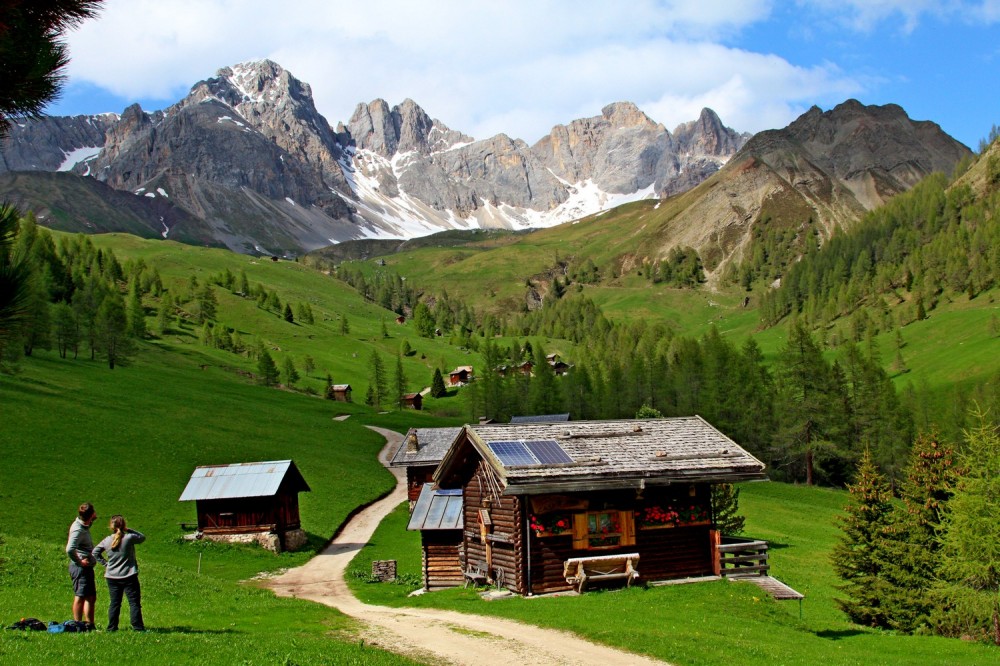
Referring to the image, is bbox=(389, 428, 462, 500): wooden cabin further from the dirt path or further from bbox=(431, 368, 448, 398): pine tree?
bbox=(431, 368, 448, 398): pine tree

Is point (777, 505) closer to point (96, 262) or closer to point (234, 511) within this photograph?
point (234, 511)

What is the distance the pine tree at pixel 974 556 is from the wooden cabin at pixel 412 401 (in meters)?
130

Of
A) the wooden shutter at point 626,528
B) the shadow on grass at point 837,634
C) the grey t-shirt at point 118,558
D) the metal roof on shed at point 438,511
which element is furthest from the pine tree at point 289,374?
the grey t-shirt at point 118,558

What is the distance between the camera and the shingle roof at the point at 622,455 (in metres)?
27.7

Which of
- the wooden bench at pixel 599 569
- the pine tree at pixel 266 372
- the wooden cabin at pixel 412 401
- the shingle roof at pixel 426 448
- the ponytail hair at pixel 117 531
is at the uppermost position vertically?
the pine tree at pixel 266 372

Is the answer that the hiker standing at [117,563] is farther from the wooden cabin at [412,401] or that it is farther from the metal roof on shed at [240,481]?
the wooden cabin at [412,401]

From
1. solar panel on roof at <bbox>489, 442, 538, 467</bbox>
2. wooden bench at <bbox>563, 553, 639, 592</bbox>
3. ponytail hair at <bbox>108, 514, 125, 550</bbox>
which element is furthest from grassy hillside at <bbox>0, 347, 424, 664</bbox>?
wooden bench at <bbox>563, 553, 639, 592</bbox>

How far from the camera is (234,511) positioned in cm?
5106

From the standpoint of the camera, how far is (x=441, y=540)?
125 feet

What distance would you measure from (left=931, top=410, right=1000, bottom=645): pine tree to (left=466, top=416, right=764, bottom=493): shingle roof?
8913mm

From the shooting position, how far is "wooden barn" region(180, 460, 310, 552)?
50.2 metres

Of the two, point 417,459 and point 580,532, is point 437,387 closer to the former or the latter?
point 417,459

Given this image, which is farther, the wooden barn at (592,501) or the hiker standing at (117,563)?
the wooden barn at (592,501)

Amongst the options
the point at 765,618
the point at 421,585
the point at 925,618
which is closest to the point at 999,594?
the point at 925,618
